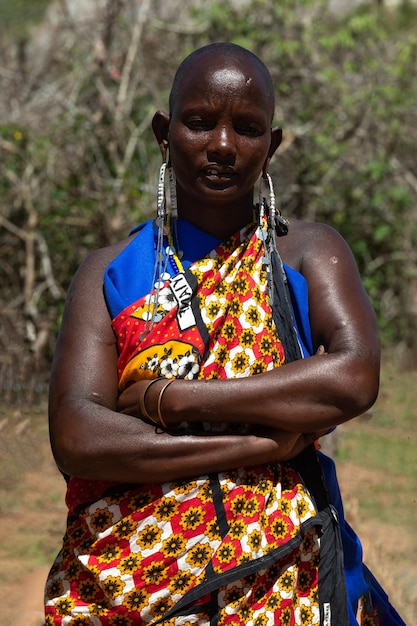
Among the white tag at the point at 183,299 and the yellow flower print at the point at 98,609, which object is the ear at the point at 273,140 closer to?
the white tag at the point at 183,299

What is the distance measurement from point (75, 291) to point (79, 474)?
41cm

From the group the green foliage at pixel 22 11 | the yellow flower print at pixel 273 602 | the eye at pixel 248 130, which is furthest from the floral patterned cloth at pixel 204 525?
the green foliage at pixel 22 11

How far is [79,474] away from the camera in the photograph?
1877mm

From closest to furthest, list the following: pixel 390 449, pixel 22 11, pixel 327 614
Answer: pixel 327 614 < pixel 390 449 < pixel 22 11

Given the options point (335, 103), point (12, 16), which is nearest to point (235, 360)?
point (335, 103)

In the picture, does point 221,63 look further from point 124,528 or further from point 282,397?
point 124,528

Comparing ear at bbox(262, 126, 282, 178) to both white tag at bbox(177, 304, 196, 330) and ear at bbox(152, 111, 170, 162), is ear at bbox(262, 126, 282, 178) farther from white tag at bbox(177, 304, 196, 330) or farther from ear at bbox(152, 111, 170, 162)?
white tag at bbox(177, 304, 196, 330)

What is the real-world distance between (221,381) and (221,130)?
52 cm

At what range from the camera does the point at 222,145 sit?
1.88 meters

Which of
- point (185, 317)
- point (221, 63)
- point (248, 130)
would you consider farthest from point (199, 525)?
point (221, 63)

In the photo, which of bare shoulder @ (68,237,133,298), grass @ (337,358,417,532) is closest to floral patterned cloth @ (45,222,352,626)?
bare shoulder @ (68,237,133,298)

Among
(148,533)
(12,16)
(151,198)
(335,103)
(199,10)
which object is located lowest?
(148,533)

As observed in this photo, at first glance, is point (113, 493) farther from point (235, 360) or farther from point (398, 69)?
point (398, 69)

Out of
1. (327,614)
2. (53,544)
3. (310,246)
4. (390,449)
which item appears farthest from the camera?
(390,449)
